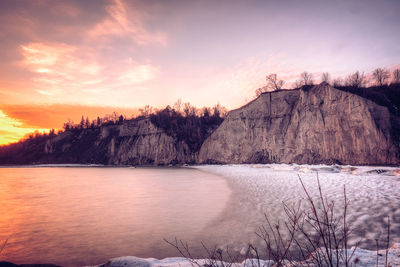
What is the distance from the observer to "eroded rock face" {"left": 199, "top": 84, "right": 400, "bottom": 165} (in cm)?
2584

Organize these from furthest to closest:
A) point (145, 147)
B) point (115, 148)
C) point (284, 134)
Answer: point (115, 148) → point (145, 147) → point (284, 134)

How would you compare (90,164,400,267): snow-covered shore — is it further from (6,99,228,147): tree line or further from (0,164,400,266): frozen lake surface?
(6,99,228,147): tree line

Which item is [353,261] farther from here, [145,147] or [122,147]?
[122,147]

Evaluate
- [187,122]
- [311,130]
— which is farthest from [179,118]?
[311,130]

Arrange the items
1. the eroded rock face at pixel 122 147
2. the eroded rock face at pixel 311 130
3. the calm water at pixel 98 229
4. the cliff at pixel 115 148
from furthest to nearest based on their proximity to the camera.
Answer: the cliff at pixel 115 148 < the eroded rock face at pixel 122 147 < the eroded rock face at pixel 311 130 < the calm water at pixel 98 229

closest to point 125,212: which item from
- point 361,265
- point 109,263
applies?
point 109,263

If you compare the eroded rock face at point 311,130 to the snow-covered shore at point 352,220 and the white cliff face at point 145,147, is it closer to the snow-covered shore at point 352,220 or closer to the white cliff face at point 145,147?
the snow-covered shore at point 352,220

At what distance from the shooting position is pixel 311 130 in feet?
103

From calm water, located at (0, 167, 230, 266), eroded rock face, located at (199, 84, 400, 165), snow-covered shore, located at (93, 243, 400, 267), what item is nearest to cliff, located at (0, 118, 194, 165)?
eroded rock face, located at (199, 84, 400, 165)

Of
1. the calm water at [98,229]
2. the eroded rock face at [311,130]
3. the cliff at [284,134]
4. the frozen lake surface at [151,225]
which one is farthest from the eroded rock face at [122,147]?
the frozen lake surface at [151,225]

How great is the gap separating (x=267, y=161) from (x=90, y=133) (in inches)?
3569

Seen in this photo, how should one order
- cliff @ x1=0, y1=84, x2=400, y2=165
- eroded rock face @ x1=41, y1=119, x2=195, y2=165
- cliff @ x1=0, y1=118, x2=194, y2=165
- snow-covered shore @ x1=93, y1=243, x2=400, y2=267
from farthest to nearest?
cliff @ x1=0, y1=118, x2=194, y2=165 → eroded rock face @ x1=41, y1=119, x2=195, y2=165 → cliff @ x1=0, y1=84, x2=400, y2=165 → snow-covered shore @ x1=93, y1=243, x2=400, y2=267

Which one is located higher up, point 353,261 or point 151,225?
point 353,261

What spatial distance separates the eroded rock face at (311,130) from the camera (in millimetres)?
25837
